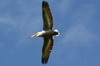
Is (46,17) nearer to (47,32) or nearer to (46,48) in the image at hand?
(47,32)

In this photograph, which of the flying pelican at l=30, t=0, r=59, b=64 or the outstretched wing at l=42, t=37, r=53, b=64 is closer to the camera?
the flying pelican at l=30, t=0, r=59, b=64

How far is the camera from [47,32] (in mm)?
46781

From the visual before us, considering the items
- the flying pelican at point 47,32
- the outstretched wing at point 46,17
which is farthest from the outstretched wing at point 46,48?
the outstretched wing at point 46,17

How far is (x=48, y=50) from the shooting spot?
156 feet

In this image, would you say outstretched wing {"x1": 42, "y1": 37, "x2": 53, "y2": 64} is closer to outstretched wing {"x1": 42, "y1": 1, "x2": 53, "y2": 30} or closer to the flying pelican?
the flying pelican

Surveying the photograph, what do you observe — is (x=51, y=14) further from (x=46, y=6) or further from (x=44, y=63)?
(x=44, y=63)

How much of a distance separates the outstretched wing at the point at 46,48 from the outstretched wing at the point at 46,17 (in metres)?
0.99

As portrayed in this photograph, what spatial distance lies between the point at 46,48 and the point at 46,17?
2.47 m

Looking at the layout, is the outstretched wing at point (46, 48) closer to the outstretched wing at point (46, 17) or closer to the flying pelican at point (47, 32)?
the flying pelican at point (47, 32)

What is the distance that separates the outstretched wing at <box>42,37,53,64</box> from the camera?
47.3 meters

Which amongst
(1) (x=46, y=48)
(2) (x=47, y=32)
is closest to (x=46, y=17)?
(2) (x=47, y=32)

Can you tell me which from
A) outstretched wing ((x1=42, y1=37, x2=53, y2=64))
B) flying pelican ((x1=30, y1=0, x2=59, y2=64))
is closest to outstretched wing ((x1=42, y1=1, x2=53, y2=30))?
flying pelican ((x1=30, y1=0, x2=59, y2=64))

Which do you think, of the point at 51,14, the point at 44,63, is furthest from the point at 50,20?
the point at 44,63

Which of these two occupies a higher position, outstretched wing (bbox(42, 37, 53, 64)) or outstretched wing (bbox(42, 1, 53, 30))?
outstretched wing (bbox(42, 1, 53, 30))
